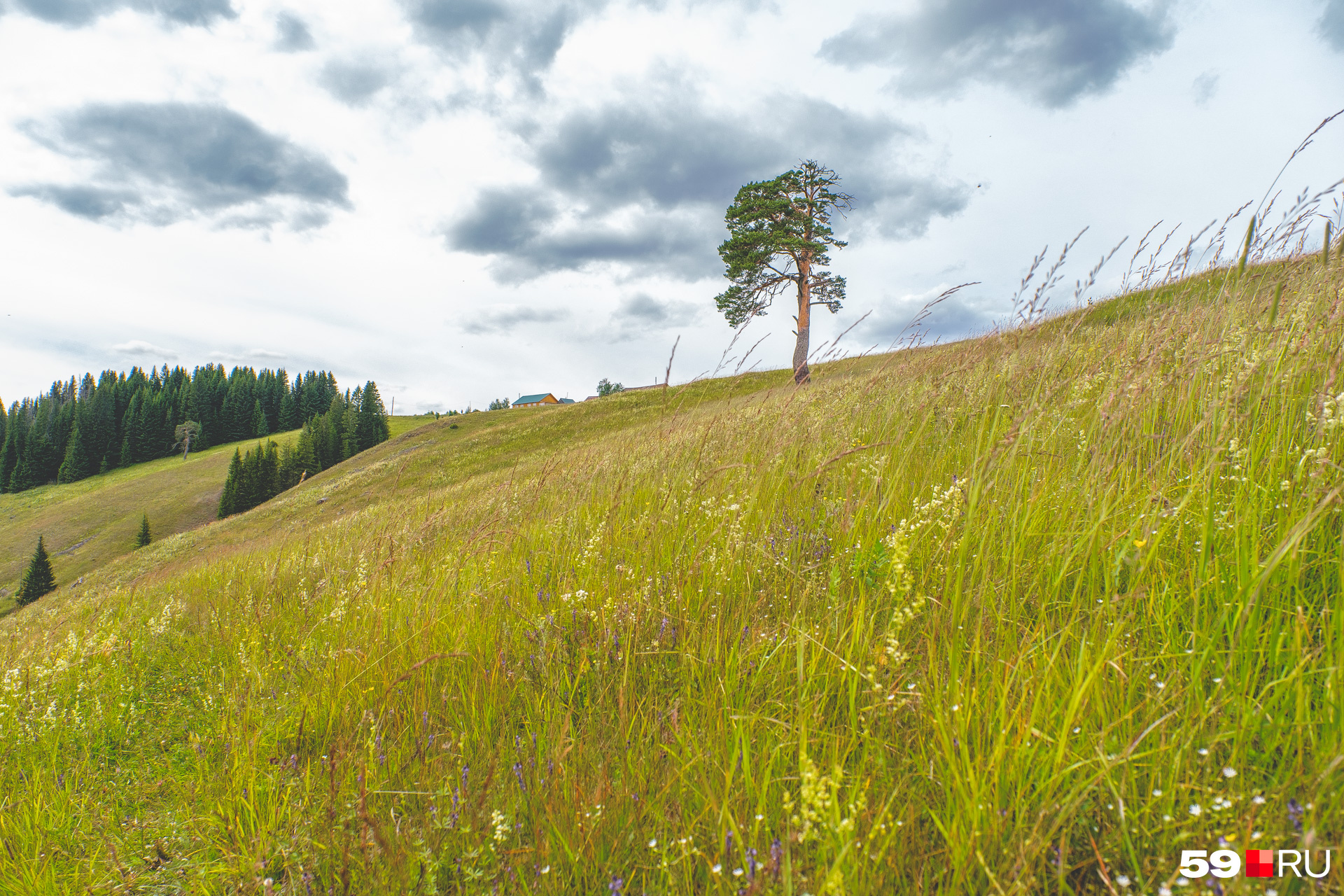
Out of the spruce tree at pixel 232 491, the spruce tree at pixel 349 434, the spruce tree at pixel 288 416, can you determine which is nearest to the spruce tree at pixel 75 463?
the spruce tree at pixel 288 416

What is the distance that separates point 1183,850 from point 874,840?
23.4 inches

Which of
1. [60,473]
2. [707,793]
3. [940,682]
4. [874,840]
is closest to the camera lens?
[874,840]

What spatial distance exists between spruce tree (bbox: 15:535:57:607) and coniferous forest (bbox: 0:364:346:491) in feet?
152

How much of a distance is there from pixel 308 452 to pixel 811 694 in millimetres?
90490

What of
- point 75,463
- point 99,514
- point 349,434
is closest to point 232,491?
point 99,514

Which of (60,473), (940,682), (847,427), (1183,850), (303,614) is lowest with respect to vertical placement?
(60,473)

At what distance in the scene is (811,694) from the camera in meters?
1.72

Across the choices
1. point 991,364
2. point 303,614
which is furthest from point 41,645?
point 991,364

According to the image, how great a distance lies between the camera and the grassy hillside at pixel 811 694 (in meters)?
1.19

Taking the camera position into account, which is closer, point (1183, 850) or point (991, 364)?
point (1183, 850)

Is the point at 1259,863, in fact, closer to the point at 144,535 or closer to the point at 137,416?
the point at 144,535

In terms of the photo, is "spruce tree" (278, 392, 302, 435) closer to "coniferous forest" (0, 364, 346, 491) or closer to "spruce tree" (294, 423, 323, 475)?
"coniferous forest" (0, 364, 346, 491)

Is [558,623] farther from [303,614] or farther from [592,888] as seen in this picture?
[303,614]

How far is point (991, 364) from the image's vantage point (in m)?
4.61
